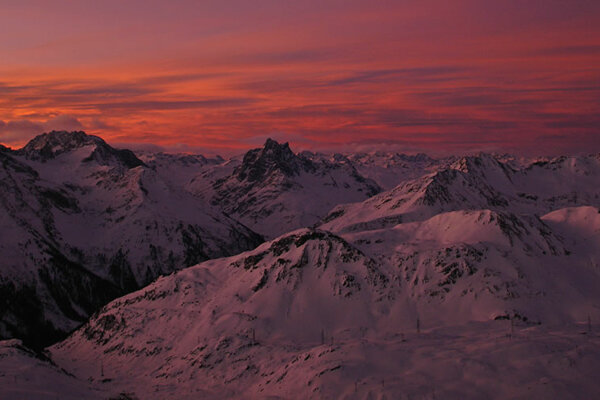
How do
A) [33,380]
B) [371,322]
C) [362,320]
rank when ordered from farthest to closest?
[362,320] → [371,322] → [33,380]

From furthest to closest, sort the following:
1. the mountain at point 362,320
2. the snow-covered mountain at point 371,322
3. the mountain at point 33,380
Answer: the mountain at point 33,380
the mountain at point 362,320
the snow-covered mountain at point 371,322

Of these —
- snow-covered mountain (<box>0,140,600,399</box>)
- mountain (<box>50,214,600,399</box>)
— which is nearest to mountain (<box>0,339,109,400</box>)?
snow-covered mountain (<box>0,140,600,399</box>)

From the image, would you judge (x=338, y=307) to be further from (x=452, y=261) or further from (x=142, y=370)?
(x=142, y=370)

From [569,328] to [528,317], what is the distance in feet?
48.3

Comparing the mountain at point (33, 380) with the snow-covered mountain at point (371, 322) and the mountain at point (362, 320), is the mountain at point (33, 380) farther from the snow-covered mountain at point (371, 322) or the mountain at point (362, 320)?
the mountain at point (362, 320)

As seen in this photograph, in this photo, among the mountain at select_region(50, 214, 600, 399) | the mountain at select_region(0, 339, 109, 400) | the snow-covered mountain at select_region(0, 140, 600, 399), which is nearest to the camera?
the snow-covered mountain at select_region(0, 140, 600, 399)

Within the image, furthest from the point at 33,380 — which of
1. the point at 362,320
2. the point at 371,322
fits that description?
the point at 371,322

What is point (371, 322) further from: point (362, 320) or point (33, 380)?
point (33, 380)

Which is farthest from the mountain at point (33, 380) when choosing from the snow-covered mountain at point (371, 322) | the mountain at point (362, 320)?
the mountain at point (362, 320)

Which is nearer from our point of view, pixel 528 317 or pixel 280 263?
pixel 528 317

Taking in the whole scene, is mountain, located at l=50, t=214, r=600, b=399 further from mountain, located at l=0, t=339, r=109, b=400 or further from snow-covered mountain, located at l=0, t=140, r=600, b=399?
mountain, located at l=0, t=339, r=109, b=400

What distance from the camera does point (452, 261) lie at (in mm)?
155000

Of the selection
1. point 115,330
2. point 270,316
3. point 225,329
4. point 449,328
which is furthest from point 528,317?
point 115,330

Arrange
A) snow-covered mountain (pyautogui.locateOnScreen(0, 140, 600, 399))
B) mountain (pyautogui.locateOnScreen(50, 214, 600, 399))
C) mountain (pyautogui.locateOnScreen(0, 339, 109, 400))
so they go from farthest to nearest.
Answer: mountain (pyautogui.locateOnScreen(0, 339, 109, 400)) → mountain (pyautogui.locateOnScreen(50, 214, 600, 399)) → snow-covered mountain (pyautogui.locateOnScreen(0, 140, 600, 399))
